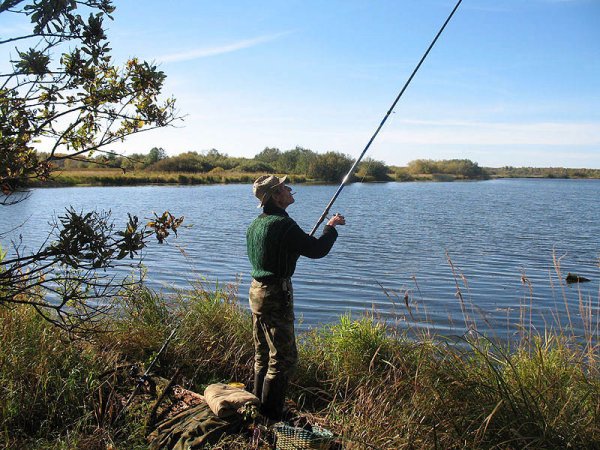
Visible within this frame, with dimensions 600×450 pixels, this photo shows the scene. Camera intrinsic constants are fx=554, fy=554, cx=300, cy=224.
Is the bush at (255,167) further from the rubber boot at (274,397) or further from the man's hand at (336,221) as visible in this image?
the rubber boot at (274,397)

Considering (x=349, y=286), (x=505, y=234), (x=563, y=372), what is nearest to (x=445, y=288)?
(x=349, y=286)

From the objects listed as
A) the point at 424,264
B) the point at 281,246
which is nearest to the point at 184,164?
the point at 424,264

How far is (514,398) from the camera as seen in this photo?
375 centimetres

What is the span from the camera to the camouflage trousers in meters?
4.43

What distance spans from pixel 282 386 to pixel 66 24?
301 centimetres

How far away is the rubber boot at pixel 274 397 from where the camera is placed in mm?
4418

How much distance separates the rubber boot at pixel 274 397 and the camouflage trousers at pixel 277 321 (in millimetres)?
38

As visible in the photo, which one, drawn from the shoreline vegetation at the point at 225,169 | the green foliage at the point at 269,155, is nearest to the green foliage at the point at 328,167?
the shoreline vegetation at the point at 225,169

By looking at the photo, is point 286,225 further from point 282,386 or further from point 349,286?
point 349,286

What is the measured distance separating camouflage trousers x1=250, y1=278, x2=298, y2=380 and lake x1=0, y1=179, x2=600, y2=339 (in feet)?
3.42

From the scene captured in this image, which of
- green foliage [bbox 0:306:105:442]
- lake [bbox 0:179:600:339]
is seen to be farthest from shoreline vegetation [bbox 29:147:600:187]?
green foliage [bbox 0:306:105:442]

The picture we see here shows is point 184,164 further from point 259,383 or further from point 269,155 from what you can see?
point 259,383

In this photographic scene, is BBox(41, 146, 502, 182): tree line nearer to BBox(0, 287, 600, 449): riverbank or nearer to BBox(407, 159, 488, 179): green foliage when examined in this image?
BBox(407, 159, 488, 179): green foliage

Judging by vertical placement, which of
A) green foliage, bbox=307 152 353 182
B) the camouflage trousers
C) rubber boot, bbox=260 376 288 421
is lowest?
rubber boot, bbox=260 376 288 421
